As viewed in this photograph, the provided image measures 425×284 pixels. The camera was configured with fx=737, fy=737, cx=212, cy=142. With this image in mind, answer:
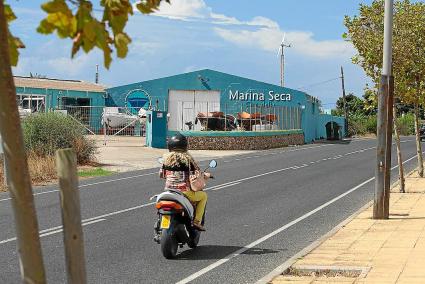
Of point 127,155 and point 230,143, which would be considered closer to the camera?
point 127,155

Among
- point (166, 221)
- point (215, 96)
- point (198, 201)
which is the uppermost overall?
point (215, 96)

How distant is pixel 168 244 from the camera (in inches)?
392

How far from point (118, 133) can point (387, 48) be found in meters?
37.8

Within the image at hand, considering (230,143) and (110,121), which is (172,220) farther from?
(110,121)

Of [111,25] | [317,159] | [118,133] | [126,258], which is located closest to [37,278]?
[111,25]

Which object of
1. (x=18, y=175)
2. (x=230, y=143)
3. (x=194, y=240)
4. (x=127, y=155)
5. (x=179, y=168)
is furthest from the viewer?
(x=230, y=143)

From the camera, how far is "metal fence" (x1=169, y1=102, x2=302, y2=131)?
157ft

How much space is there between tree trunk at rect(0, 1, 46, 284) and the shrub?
984 inches

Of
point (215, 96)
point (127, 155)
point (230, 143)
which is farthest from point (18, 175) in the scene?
point (215, 96)

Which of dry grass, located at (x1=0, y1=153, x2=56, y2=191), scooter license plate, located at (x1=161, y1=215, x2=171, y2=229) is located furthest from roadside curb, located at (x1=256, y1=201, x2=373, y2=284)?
dry grass, located at (x1=0, y1=153, x2=56, y2=191)

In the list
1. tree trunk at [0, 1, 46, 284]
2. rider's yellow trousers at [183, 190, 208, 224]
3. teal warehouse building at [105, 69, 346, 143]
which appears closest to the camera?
tree trunk at [0, 1, 46, 284]

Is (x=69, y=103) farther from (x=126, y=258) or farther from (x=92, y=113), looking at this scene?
(x=126, y=258)

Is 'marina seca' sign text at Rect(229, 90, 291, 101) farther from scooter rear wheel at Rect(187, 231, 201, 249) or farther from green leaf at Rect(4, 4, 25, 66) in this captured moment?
green leaf at Rect(4, 4, 25, 66)

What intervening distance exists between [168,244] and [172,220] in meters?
0.33
